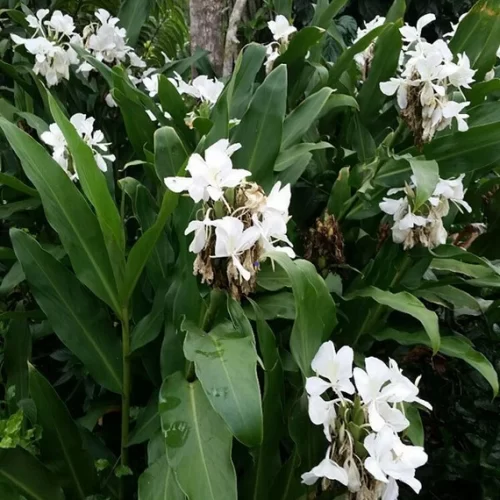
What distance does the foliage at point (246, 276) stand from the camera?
1.96 feet

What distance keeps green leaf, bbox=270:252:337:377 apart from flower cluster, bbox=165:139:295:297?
3cm

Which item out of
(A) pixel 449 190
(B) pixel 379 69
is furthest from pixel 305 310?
(B) pixel 379 69

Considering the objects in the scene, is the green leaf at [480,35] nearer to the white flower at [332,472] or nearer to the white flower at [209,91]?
the white flower at [209,91]

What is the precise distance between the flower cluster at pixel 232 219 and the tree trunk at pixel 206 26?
128 centimetres

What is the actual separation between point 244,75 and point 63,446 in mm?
680

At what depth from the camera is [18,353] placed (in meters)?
0.98

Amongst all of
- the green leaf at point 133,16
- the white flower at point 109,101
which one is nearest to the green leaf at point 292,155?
the white flower at point 109,101

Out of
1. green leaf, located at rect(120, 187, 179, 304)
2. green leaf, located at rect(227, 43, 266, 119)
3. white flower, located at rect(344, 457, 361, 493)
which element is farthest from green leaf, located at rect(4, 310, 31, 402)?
white flower, located at rect(344, 457, 361, 493)

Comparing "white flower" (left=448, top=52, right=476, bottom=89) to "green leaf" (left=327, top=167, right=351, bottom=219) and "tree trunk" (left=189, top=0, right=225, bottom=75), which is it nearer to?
"green leaf" (left=327, top=167, right=351, bottom=219)

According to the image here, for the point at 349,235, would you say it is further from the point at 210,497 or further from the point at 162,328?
the point at 210,497

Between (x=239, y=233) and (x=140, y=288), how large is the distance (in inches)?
14.2

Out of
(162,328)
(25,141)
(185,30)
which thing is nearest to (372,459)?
(162,328)

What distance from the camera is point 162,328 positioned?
0.81 metres

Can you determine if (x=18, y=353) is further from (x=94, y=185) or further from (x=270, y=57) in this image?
(x=270, y=57)
